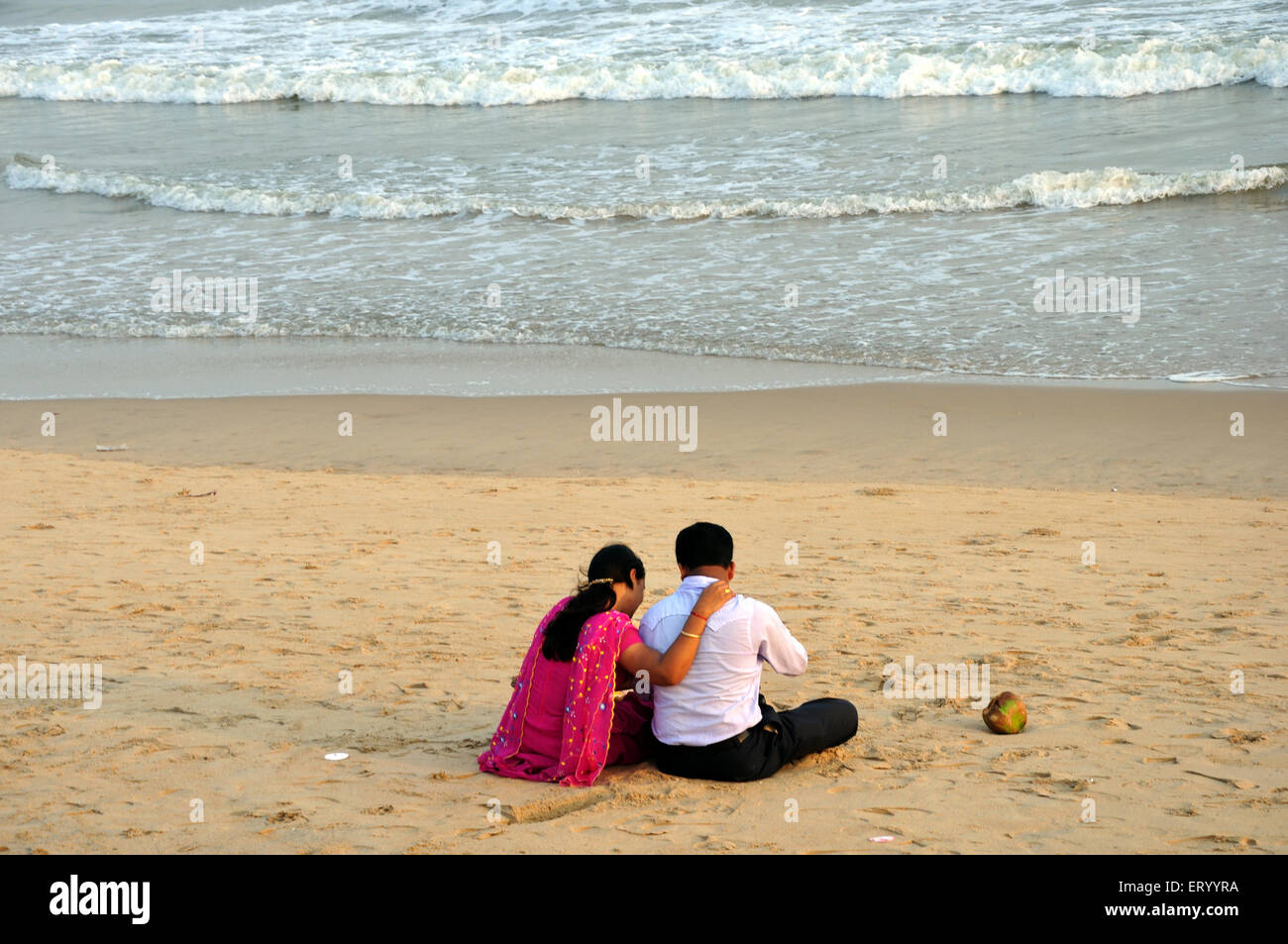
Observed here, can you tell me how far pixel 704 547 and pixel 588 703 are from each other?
0.70 meters

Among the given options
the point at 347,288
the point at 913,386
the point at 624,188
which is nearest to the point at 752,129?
the point at 624,188

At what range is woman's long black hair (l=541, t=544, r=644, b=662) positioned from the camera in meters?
4.61

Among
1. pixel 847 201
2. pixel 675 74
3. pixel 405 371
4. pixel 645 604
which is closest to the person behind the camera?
pixel 645 604

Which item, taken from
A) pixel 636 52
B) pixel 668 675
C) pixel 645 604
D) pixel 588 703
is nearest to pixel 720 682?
pixel 668 675

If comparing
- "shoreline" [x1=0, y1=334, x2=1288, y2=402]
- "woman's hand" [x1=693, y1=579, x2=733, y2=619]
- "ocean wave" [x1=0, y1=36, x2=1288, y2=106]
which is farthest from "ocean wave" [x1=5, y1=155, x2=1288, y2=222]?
"woman's hand" [x1=693, y1=579, x2=733, y2=619]

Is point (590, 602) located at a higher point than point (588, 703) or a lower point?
higher

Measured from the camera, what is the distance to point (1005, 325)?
1216 cm

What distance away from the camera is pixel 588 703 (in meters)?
4.62

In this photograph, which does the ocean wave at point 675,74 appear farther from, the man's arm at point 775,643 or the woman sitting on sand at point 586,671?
the woman sitting on sand at point 586,671

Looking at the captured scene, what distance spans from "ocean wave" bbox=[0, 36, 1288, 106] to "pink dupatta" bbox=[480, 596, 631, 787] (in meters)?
21.0

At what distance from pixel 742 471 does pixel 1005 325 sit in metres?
4.13

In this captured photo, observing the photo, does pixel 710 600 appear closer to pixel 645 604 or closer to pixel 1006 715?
pixel 1006 715

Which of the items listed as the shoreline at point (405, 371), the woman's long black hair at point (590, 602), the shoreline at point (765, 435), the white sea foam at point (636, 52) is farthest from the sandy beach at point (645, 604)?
the white sea foam at point (636, 52)

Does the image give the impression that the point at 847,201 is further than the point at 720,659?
Yes
